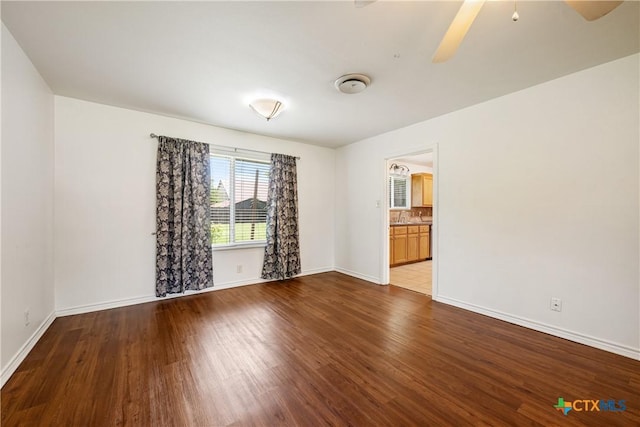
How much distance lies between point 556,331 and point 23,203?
195 inches

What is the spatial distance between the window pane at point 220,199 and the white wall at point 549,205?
9.94ft

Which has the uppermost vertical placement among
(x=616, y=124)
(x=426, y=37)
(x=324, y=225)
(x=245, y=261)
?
(x=426, y=37)

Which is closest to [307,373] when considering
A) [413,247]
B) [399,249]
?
[399,249]

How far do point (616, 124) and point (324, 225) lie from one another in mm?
4014

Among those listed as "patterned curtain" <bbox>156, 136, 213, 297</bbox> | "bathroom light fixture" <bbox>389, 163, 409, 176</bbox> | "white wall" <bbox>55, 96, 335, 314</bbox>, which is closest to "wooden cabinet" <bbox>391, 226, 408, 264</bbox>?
"bathroom light fixture" <bbox>389, 163, 409, 176</bbox>

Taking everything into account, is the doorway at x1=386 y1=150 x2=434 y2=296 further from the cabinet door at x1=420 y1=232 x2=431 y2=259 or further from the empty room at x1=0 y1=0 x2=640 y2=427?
the empty room at x1=0 y1=0 x2=640 y2=427

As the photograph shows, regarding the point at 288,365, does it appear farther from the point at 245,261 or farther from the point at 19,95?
the point at 19,95

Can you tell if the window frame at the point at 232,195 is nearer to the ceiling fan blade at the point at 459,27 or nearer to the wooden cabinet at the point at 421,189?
the ceiling fan blade at the point at 459,27

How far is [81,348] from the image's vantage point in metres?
2.26

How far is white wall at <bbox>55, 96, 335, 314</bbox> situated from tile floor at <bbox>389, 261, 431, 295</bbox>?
3.84 meters

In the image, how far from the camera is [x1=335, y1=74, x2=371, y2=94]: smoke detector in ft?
7.94

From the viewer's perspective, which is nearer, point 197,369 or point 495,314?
point 197,369

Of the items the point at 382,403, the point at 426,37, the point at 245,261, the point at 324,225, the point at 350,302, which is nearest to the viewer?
the point at 382,403

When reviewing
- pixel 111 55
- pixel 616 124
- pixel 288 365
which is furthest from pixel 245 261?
pixel 616 124
